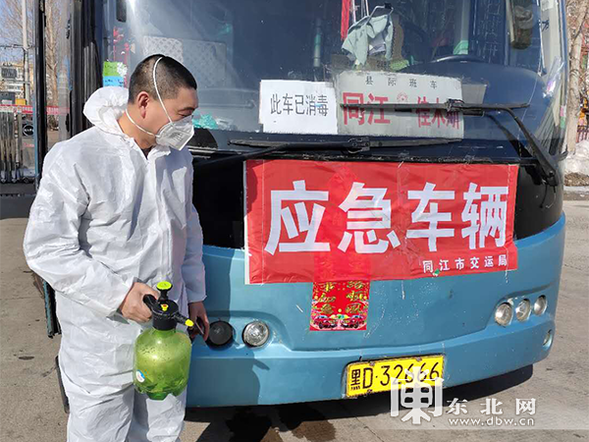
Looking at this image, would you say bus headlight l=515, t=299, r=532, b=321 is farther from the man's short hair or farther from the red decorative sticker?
the man's short hair

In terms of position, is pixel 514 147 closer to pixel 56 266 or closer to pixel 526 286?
pixel 526 286

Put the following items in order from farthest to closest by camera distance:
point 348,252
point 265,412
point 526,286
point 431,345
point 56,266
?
point 265,412 → point 526,286 → point 431,345 → point 348,252 → point 56,266

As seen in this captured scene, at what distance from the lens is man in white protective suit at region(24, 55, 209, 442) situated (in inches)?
79.6

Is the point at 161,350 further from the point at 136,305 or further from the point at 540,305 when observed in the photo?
the point at 540,305

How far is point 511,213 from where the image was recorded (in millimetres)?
3145

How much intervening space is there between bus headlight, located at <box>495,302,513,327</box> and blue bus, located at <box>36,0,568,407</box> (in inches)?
0.5

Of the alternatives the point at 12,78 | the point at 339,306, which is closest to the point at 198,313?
the point at 339,306

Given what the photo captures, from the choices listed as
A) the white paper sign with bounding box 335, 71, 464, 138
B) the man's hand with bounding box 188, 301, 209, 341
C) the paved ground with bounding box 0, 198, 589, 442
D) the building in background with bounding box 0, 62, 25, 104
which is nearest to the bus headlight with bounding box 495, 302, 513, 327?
the paved ground with bounding box 0, 198, 589, 442

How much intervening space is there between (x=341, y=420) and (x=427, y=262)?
1.11 metres

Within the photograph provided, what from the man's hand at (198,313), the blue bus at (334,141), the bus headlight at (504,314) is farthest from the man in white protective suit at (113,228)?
the bus headlight at (504,314)

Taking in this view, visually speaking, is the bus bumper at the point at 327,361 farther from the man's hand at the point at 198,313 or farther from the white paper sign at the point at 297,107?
the white paper sign at the point at 297,107

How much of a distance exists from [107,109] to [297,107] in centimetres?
94

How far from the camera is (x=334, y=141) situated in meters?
2.78

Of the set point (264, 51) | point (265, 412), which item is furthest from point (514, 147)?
point (265, 412)
